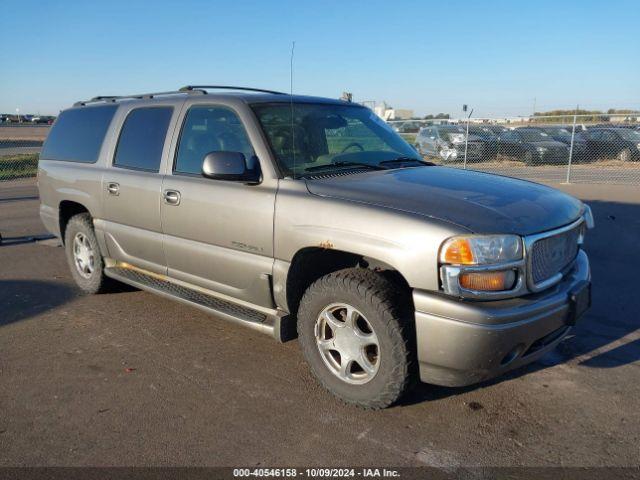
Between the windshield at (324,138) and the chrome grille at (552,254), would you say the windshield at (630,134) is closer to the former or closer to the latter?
the windshield at (324,138)

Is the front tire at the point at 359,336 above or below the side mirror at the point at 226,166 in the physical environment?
below

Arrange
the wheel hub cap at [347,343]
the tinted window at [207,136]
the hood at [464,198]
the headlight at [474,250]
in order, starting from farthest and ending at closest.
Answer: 1. the tinted window at [207,136]
2. the wheel hub cap at [347,343]
3. the hood at [464,198]
4. the headlight at [474,250]

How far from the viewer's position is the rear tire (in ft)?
17.3

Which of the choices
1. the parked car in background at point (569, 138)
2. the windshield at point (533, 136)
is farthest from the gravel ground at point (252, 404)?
the parked car in background at point (569, 138)

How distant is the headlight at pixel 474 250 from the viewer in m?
2.79

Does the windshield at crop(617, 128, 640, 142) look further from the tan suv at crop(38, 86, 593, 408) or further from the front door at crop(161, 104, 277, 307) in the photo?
the front door at crop(161, 104, 277, 307)

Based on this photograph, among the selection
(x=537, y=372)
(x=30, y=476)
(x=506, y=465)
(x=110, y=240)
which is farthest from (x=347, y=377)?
(x=110, y=240)

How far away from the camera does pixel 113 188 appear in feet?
15.7

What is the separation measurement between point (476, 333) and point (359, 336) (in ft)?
2.39

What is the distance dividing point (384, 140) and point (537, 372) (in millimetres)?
2166

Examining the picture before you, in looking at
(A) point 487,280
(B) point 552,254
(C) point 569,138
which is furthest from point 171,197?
(C) point 569,138

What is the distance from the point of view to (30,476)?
2.67 metres

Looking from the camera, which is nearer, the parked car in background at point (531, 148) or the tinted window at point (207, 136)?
the tinted window at point (207, 136)

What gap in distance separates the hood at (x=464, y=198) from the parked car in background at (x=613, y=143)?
17.0 meters
